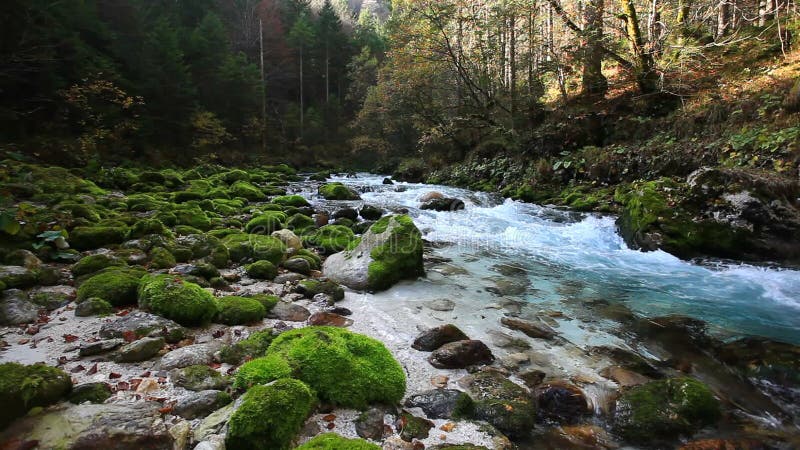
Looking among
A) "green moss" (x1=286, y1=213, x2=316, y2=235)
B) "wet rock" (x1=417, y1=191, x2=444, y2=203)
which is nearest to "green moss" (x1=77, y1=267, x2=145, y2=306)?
"green moss" (x1=286, y1=213, x2=316, y2=235)

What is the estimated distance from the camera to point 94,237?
596cm

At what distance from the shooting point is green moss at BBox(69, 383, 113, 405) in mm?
2496

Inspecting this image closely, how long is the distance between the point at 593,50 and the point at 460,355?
14499mm

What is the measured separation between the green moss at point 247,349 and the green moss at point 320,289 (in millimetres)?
1498

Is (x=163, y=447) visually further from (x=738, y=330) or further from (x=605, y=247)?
(x=605, y=247)

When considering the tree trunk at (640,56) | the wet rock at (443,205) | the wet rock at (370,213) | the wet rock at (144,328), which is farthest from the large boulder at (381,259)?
the tree trunk at (640,56)

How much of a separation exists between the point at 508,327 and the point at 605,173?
33.0 feet

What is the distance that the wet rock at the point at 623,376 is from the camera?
141 inches

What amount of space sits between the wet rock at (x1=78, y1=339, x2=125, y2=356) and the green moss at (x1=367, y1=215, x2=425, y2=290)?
317 cm

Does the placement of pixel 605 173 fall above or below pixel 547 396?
above

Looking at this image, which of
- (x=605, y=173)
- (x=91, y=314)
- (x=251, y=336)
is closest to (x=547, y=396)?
(x=251, y=336)

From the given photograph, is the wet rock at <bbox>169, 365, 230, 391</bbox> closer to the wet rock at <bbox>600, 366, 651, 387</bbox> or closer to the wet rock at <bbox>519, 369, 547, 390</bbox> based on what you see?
the wet rock at <bbox>519, 369, 547, 390</bbox>

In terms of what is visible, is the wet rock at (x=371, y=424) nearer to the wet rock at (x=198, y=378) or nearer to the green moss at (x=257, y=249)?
the wet rock at (x=198, y=378)

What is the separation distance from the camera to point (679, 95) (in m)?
12.5
